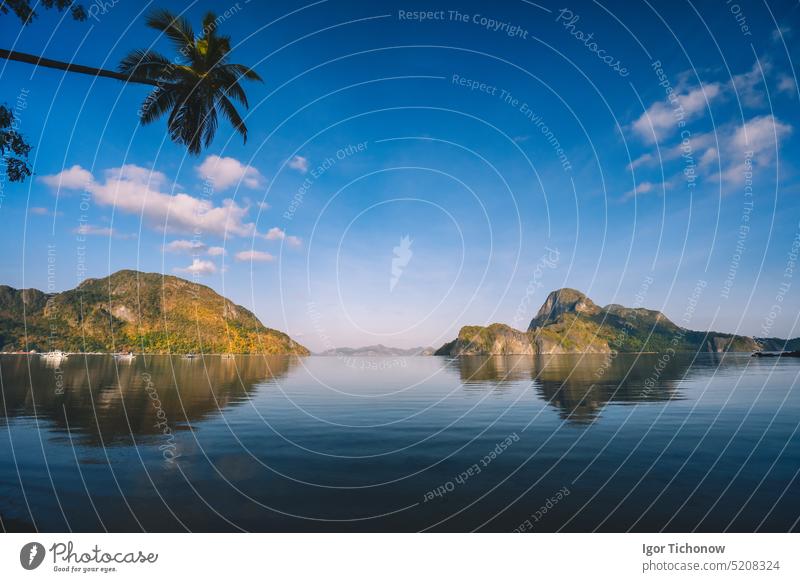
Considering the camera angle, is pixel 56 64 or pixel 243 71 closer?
pixel 56 64

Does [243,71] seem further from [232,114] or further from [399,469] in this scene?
[399,469]

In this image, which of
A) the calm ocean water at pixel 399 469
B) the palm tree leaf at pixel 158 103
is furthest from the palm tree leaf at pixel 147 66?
the calm ocean water at pixel 399 469

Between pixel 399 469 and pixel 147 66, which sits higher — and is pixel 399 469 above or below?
below

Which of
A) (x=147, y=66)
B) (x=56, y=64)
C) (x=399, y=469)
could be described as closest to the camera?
(x=56, y=64)

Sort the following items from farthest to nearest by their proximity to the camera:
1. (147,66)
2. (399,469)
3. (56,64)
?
(147,66) < (399,469) < (56,64)

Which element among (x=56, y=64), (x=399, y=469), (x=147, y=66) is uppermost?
(x=147, y=66)

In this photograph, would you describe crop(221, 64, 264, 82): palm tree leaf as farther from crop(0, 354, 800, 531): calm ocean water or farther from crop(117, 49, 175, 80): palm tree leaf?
crop(0, 354, 800, 531): calm ocean water

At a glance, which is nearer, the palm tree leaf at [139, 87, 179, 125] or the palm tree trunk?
the palm tree trunk

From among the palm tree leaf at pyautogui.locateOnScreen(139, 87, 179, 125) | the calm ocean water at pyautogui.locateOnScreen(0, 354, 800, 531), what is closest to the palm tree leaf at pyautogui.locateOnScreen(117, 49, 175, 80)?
the palm tree leaf at pyautogui.locateOnScreen(139, 87, 179, 125)

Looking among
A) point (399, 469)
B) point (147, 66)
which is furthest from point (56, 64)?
point (399, 469)

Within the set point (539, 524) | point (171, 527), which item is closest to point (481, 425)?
point (539, 524)

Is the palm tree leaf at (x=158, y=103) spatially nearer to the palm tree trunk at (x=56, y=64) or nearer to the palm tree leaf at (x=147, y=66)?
the palm tree leaf at (x=147, y=66)
